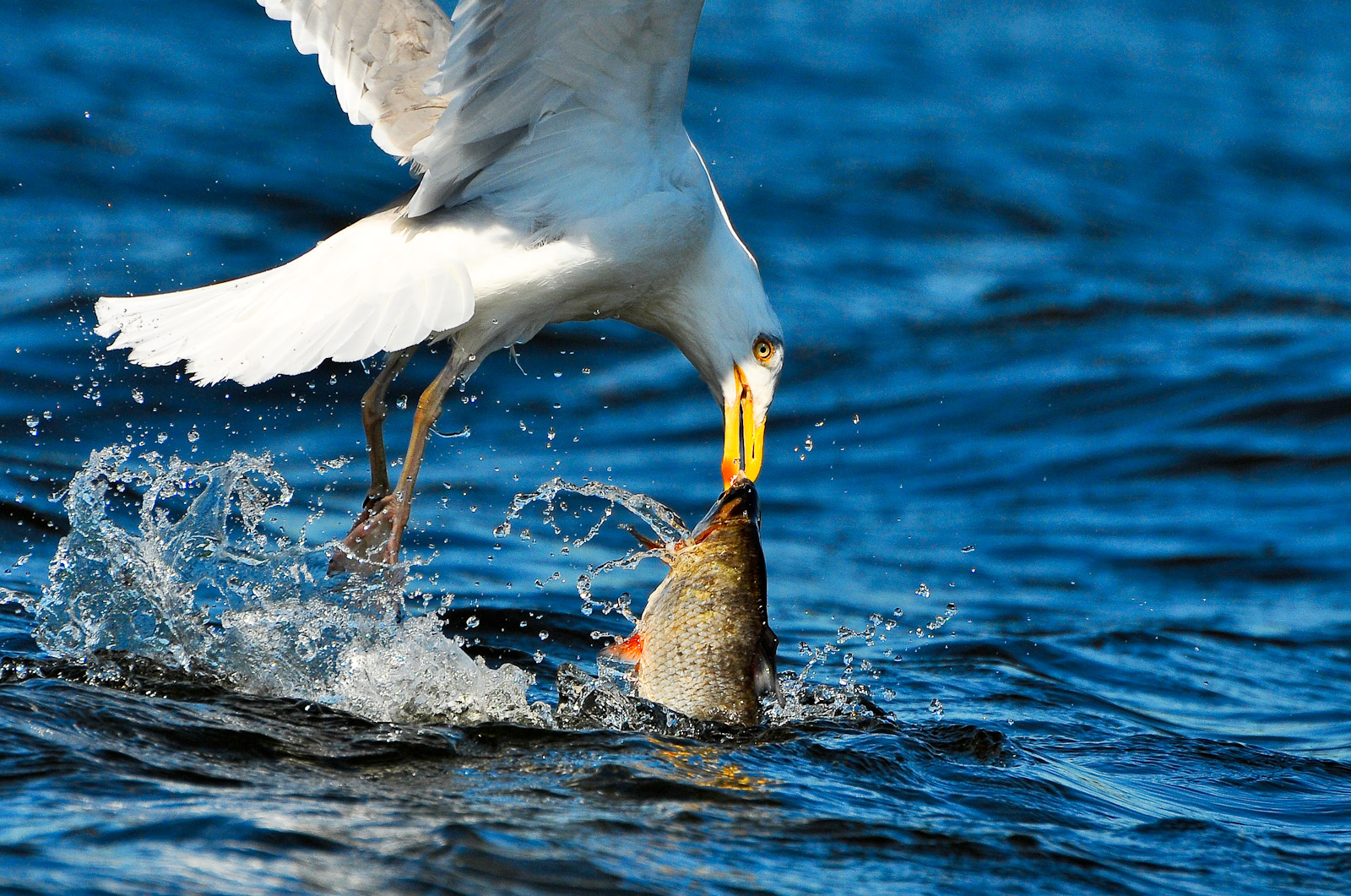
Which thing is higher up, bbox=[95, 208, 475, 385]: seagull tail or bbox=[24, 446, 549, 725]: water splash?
bbox=[95, 208, 475, 385]: seagull tail

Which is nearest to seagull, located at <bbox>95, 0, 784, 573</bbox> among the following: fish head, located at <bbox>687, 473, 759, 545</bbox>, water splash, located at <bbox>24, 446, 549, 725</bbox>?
water splash, located at <bbox>24, 446, 549, 725</bbox>

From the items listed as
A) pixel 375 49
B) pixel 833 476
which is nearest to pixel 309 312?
pixel 375 49

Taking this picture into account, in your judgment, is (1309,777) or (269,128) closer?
(1309,777)

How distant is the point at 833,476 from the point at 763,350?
319cm

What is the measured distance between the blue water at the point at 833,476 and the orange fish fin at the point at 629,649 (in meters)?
0.20

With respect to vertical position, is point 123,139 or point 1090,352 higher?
point 123,139

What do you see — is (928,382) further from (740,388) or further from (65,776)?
(65,776)

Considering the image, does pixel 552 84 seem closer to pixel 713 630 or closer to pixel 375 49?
pixel 375 49

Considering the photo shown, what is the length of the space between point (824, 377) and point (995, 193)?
3.66 metres

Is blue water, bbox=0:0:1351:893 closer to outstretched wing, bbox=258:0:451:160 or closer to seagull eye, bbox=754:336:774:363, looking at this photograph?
seagull eye, bbox=754:336:774:363

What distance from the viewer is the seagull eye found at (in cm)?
529

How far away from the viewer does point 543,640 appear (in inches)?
211

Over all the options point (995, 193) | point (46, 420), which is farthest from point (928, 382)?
point (46, 420)

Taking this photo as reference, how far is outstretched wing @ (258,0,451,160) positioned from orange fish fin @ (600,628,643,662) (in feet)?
6.68
